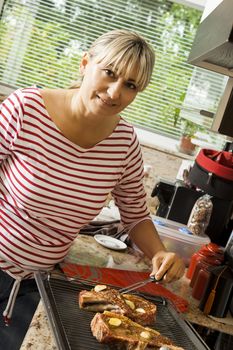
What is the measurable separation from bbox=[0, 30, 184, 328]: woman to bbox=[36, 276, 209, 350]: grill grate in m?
0.17

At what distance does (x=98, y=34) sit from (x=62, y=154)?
2445mm

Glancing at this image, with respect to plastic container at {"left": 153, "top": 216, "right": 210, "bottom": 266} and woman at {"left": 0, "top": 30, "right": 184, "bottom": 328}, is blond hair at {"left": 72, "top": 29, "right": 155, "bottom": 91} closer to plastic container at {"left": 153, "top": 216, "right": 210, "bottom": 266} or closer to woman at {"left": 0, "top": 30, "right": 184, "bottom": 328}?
woman at {"left": 0, "top": 30, "right": 184, "bottom": 328}

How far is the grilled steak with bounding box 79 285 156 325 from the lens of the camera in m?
1.19

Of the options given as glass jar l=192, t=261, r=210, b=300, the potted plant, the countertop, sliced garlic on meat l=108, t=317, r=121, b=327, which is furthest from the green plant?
sliced garlic on meat l=108, t=317, r=121, b=327

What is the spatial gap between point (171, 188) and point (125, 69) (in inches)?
54.8

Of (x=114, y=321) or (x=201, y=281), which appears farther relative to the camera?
(x=201, y=281)

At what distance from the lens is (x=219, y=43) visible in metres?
1.26

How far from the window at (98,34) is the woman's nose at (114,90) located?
2.39 metres

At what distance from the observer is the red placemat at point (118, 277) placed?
1.54m

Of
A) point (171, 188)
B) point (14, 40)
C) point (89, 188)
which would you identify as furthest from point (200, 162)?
point (14, 40)

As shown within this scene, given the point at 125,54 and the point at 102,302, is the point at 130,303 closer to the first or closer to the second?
the point at 102,302

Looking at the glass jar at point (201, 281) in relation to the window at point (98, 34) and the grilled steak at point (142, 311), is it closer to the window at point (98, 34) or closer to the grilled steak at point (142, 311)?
the grilled steak at point (142, 311)

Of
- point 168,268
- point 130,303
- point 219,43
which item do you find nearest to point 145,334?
point 130,303

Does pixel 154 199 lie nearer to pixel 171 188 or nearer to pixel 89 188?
pixel 171 188
